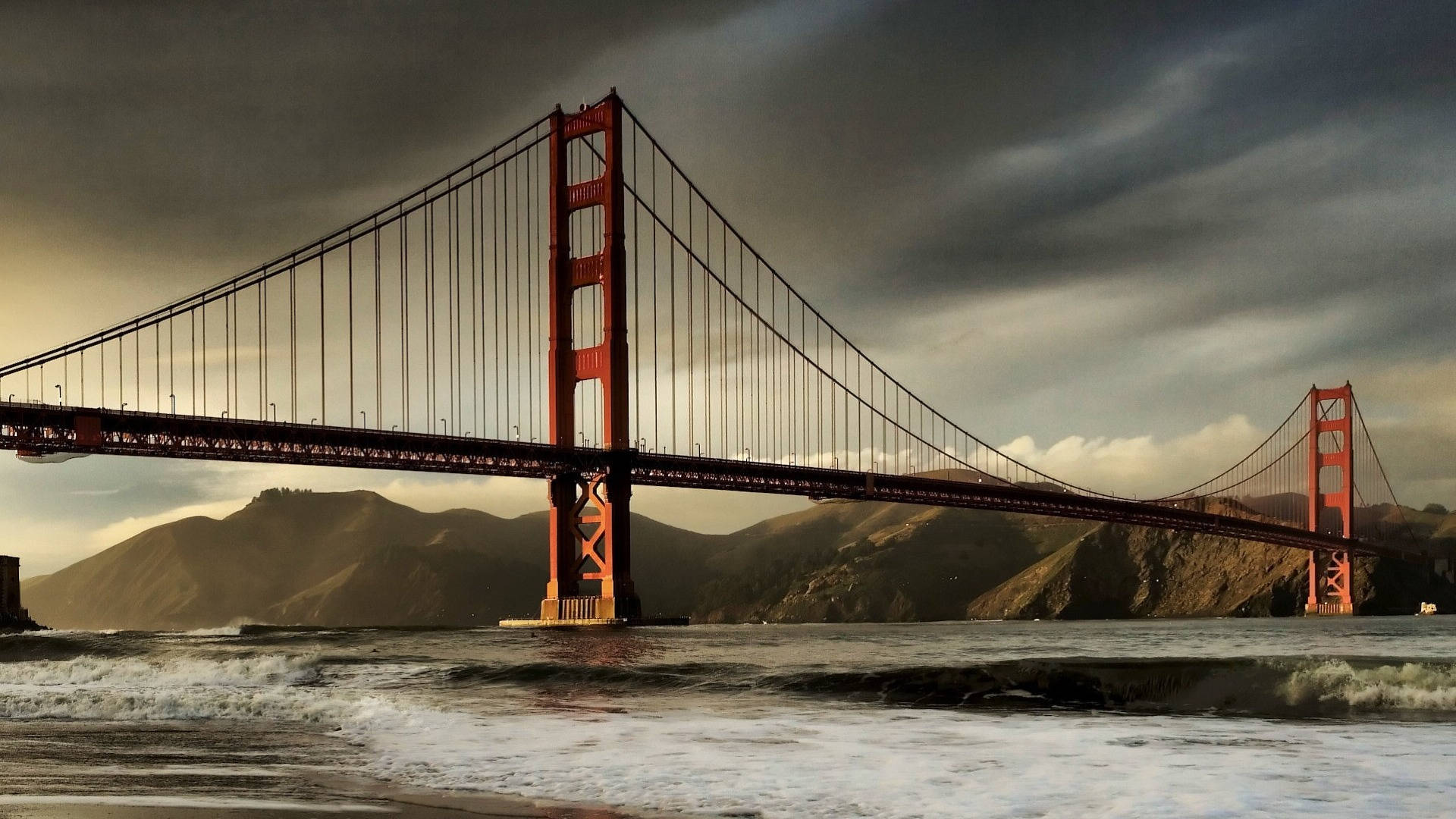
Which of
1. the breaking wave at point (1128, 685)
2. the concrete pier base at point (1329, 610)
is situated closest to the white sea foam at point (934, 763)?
the breaking wave at point (1128, 685)

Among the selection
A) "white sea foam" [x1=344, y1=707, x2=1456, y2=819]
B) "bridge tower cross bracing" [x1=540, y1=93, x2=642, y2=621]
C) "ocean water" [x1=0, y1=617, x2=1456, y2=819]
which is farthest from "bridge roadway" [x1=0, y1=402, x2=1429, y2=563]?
"white sea foam" [x1=344, y1=707, x2=1456, y2=819]

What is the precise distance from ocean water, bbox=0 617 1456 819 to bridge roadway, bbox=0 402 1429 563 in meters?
31.2

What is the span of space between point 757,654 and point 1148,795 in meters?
28.0

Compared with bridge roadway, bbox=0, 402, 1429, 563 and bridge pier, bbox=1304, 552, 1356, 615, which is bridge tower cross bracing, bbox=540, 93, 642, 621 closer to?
bridge roadway, bbox=0, 402, 1429, 563

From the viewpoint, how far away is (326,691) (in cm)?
2534

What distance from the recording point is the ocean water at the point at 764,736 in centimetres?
1275

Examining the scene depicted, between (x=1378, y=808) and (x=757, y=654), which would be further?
(x=757, y=654)

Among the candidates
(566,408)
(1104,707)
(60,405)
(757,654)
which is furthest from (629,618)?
(1104,707)

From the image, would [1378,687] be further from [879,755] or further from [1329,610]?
[1329,610]

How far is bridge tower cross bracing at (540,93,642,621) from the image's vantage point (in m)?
76.4

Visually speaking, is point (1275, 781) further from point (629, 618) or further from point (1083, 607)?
point (1083, 607)

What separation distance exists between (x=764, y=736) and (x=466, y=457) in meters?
56.8

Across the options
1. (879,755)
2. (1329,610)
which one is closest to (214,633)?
(879,755)

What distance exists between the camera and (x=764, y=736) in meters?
17.1
